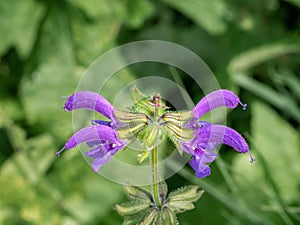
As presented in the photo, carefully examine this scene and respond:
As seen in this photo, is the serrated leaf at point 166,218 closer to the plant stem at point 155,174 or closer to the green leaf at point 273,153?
the plant stem at point 155,174

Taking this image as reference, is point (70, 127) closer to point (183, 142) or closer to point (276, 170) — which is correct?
point (276, 170)

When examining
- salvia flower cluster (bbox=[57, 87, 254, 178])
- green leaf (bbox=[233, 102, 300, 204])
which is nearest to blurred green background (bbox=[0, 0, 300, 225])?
green leaf (bbox=[233, 102, 300, 204])

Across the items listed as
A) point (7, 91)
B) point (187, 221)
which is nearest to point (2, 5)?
point (7, 91)

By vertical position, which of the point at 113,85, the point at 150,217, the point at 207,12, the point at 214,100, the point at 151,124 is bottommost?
the point at 150,217

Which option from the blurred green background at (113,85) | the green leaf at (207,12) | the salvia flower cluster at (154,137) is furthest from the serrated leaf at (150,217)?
the green leaf at (207,12)

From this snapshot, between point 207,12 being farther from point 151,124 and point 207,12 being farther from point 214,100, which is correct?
point 151,124

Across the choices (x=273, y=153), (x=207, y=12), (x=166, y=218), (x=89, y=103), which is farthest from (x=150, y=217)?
(x=207, y=12)

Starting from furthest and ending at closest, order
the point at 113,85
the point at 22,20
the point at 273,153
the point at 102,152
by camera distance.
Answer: the point at 22,20 < the point at 113,85 < the point at 273,153 < the point at 102,152
